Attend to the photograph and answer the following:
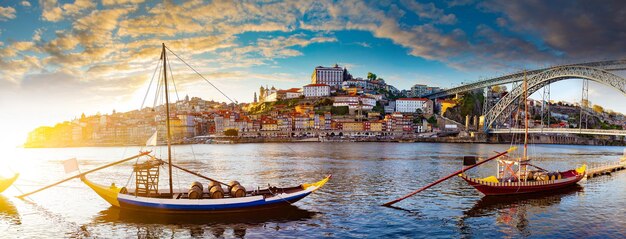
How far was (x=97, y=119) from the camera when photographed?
142500mm

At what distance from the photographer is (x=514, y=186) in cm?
1991

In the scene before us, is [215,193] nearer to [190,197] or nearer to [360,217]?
[190,197]

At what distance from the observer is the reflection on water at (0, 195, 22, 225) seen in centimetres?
1528

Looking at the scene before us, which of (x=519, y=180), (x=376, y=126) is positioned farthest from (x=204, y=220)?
(x=376, y=126)

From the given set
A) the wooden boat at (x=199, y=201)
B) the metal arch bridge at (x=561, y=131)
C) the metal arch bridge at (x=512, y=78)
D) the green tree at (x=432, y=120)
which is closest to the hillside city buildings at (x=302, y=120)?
the green tree at (x=432, y=120)

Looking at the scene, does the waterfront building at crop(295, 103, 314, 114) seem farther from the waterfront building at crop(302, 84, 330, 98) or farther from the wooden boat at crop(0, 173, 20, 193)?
the wooden boat at crop(0, 173, 20, 193)

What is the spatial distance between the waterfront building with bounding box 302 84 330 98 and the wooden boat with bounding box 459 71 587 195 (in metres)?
104

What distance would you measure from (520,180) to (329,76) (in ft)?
392

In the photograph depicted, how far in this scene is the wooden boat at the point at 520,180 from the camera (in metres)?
19.3

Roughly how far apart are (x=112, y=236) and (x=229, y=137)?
8961cm

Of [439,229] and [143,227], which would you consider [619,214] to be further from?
[143,227]

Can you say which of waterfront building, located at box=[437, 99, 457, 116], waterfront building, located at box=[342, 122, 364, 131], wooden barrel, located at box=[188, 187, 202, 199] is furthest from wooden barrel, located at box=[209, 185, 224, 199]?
waterfront building, located at box=[437, 99, 457, 116]

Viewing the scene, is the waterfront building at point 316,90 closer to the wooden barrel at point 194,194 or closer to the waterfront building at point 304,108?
the waterfront building at point 304,108

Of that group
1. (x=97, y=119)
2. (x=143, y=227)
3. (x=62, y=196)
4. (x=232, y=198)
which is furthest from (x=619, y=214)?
(x=97, y=119)
